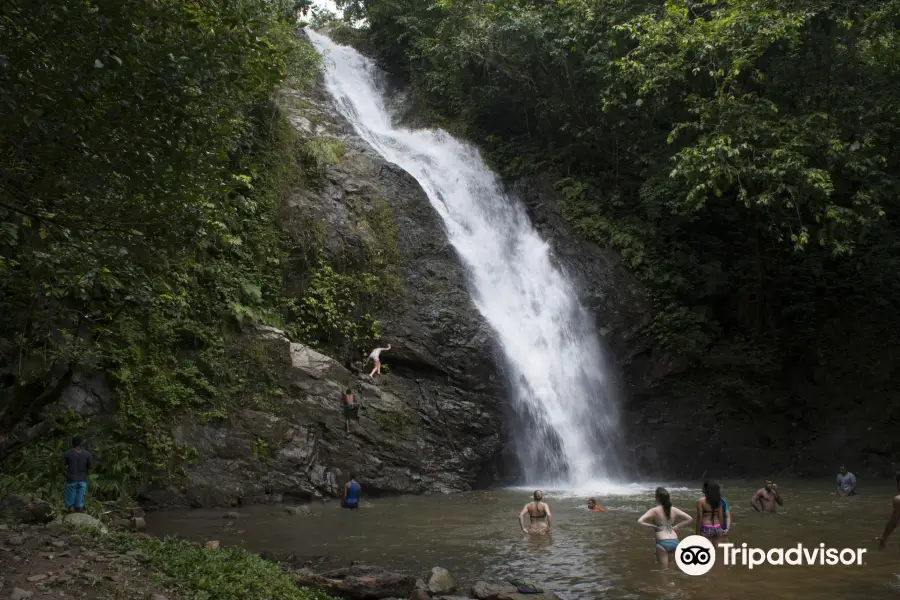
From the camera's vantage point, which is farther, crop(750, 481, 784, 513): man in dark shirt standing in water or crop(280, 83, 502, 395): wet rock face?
crop(280, 83, 502, 395): wet rock face

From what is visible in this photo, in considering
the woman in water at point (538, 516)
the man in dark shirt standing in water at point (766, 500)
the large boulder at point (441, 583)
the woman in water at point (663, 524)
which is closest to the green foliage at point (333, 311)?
the woman in water at point (538, 516)

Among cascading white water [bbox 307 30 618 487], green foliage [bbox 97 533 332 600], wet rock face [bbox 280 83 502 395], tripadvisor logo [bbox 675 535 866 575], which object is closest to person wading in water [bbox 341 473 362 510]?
wet rock face [bbox 280 83 502 395]

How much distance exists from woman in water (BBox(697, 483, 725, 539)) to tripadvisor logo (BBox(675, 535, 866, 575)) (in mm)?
117

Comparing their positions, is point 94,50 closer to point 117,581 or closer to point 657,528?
point 117,581

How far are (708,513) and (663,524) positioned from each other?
71 cm

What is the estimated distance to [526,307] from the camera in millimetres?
19469

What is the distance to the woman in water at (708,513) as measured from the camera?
816 cm

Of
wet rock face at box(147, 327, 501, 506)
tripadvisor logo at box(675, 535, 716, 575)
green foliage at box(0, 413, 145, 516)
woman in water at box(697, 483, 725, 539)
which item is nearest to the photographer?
tripadvisor logo at box(675, 535, 716, 575)

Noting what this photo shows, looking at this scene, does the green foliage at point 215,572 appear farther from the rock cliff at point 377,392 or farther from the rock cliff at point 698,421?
the rock cliff at point 698,421

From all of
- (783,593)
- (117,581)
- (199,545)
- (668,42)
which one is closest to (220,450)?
(199,545)

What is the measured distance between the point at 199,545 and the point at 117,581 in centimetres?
230

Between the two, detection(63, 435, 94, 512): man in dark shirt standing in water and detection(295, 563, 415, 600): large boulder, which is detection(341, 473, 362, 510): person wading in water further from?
detection(295, 563, 415, 600): large boulder

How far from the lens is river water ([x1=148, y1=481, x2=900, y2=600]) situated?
7.21m

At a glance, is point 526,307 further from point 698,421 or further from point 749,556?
point 749,556
